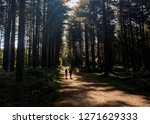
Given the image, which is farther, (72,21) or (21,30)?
(72,21)

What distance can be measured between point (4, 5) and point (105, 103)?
23.6 m

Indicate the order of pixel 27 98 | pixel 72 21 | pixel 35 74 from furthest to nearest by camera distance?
pixel 72 21 → pixel 35 74 → pixel 27 98

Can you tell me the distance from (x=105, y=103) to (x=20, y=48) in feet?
24.3

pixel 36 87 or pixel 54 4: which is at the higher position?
pixel 54 4

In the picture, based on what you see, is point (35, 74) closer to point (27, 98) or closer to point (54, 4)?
point (27, 98)

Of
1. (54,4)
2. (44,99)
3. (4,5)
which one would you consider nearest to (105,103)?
(44,99)

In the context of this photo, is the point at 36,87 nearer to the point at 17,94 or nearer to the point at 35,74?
the point at 17,94

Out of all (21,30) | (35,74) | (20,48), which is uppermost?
(21,30)

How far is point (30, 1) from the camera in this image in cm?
3431

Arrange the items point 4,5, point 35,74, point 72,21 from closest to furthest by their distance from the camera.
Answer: point 35,74, point 4,5, point 72,21

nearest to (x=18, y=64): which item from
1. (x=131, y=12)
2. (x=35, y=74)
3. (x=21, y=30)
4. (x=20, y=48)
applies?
(x=20, y=48)

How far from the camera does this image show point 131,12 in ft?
141

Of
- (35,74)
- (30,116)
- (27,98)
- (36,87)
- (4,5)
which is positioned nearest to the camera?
(30,116)

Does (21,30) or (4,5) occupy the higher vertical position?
(4,5)
